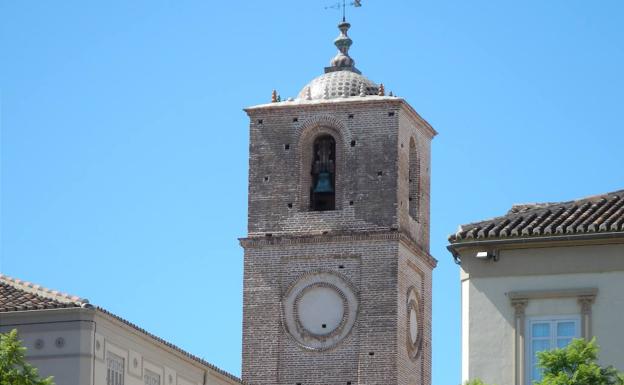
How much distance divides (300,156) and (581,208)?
2986 cm

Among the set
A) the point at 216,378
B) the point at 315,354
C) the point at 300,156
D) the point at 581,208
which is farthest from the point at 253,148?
the point at 581,208

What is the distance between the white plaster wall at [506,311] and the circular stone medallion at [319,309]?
28.6m

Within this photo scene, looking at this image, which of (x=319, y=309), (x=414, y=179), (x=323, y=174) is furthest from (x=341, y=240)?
(x=414, y=179)

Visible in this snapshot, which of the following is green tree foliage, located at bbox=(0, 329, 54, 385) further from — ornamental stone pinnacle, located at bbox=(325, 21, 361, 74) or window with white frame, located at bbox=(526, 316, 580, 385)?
ornamental stone pinnacle, located at bbox=(325, 21, 361, 74)

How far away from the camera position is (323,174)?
66.3m

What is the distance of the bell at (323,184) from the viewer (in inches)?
2598

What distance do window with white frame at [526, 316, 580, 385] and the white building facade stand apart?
0.01 meters

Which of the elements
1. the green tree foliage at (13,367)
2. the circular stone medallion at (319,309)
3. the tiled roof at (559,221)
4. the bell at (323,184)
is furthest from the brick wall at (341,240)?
the green tree foliage at (13,367)

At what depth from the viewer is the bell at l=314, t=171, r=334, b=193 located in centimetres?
6600

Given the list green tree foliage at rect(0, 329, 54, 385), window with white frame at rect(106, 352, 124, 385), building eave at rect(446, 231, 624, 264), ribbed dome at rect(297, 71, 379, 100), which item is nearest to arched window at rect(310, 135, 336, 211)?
ribbed dome at rect(297, 71, 379, 100)

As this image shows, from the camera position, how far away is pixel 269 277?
6525 cm

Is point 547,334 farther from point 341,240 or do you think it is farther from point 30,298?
point 341,240

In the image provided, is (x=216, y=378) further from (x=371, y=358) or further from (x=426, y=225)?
(x=426, y=225)

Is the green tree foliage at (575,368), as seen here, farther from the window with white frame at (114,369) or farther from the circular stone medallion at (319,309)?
the circular stone medallion at (319,309)
